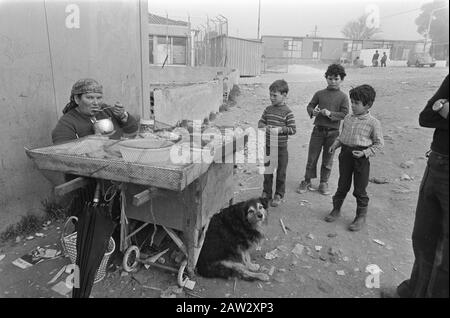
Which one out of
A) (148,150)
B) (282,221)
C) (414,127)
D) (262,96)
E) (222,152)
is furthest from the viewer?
(262,96)

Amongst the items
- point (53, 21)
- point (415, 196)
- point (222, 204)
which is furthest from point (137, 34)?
point (415, 196)

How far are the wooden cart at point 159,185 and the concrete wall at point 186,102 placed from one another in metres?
3.22

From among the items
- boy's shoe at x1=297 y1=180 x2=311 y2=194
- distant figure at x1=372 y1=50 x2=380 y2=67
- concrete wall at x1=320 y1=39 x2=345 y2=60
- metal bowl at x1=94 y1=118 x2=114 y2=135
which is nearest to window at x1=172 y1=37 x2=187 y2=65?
boy's shoe at x1=297 y1=180 x2=311 y2=194

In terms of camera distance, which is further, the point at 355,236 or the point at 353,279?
the point at 355,236

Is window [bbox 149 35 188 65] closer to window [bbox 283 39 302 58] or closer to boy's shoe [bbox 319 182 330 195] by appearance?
boy's shoe [bbox 319 182 330 195]

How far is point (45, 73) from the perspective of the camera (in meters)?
3.35

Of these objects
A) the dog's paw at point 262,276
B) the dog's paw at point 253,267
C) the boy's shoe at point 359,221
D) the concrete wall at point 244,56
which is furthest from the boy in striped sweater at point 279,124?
the concrete wall at point 244,56

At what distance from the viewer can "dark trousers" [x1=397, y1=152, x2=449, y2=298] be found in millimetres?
1615

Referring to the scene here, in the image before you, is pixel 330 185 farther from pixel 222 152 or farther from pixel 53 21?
pixel 53 21

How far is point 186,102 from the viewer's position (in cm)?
735

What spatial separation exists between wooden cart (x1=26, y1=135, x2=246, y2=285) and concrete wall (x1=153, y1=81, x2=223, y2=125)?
10.5 ft

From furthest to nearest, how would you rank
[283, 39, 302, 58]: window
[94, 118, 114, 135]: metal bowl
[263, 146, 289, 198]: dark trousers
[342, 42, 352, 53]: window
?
[283, 39, 302, 58]: window → [342, 42, 352, 53]: window → [263, 146, 289, 198]: dark trousers → [94, 118, 114, 135]: metal bowl

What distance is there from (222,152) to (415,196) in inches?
122
